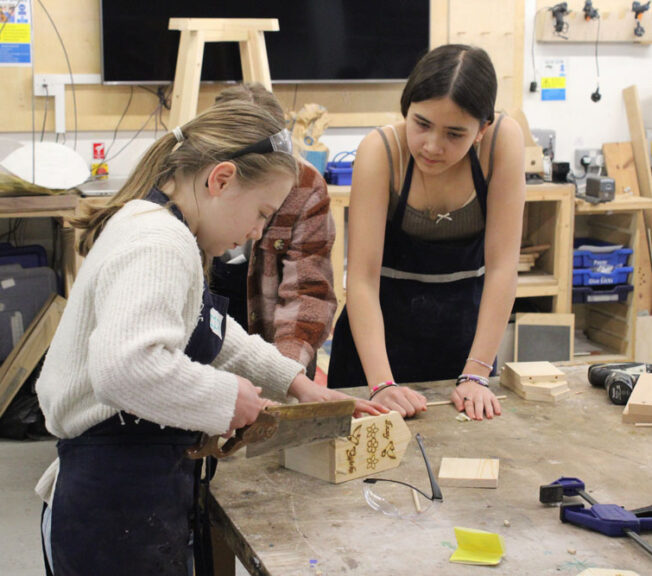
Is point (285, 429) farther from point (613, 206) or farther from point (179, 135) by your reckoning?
point (613, 206)

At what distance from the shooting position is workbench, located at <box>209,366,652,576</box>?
1177 millimetres

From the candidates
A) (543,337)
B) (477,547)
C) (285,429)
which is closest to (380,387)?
(285,429)

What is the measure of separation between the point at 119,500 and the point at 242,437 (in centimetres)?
20

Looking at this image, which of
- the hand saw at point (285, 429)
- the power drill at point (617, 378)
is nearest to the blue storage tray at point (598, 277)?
the power drill at point (617, 378)

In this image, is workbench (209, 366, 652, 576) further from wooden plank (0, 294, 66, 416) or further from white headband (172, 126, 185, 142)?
wooden plank (0, 294, 66, 416)

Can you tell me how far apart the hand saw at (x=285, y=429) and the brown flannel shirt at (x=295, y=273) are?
0.64 metres

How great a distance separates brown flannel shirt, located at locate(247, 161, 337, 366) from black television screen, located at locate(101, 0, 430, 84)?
2.35 meters

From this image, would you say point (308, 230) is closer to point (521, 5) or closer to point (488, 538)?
point (488, 538)

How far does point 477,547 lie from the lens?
1196 millimetres

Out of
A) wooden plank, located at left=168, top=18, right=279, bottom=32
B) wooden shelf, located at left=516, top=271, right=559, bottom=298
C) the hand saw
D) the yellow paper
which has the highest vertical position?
wooden plank, located at left=168, top=18, right=279, bottom=32

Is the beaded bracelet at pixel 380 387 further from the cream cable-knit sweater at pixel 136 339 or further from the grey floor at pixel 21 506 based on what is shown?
the grey floor at pixel 21 506

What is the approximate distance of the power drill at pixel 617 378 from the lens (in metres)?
1.82

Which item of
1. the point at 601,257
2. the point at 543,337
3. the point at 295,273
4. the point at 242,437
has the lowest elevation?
the point at 543,337

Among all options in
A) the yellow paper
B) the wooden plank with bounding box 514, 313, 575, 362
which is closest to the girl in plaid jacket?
the yellow paper
